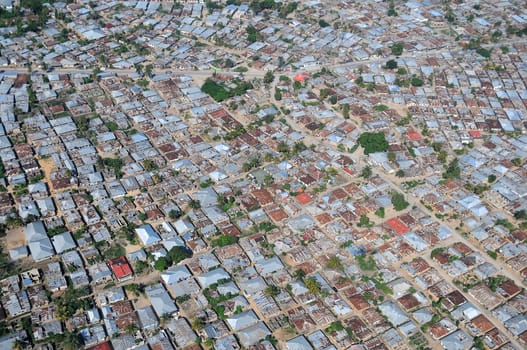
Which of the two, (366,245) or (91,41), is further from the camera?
(91,41)

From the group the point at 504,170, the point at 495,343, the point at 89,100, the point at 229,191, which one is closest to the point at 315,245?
the point at 229,191

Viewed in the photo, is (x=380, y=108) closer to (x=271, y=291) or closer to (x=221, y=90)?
(x=221, y=90)

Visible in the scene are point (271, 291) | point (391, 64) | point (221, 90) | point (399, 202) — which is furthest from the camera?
point (391, 64)

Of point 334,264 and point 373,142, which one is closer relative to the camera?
point 334,264

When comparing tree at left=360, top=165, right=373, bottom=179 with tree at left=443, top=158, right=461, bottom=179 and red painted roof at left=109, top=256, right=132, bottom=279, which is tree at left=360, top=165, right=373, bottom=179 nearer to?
tree at left=443, top=158, right=461, bottom=179

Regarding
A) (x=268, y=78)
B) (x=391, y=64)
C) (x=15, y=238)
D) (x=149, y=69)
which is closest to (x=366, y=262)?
(x=15, y=238)

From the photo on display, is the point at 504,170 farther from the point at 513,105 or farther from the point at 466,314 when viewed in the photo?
the point at 466,314
